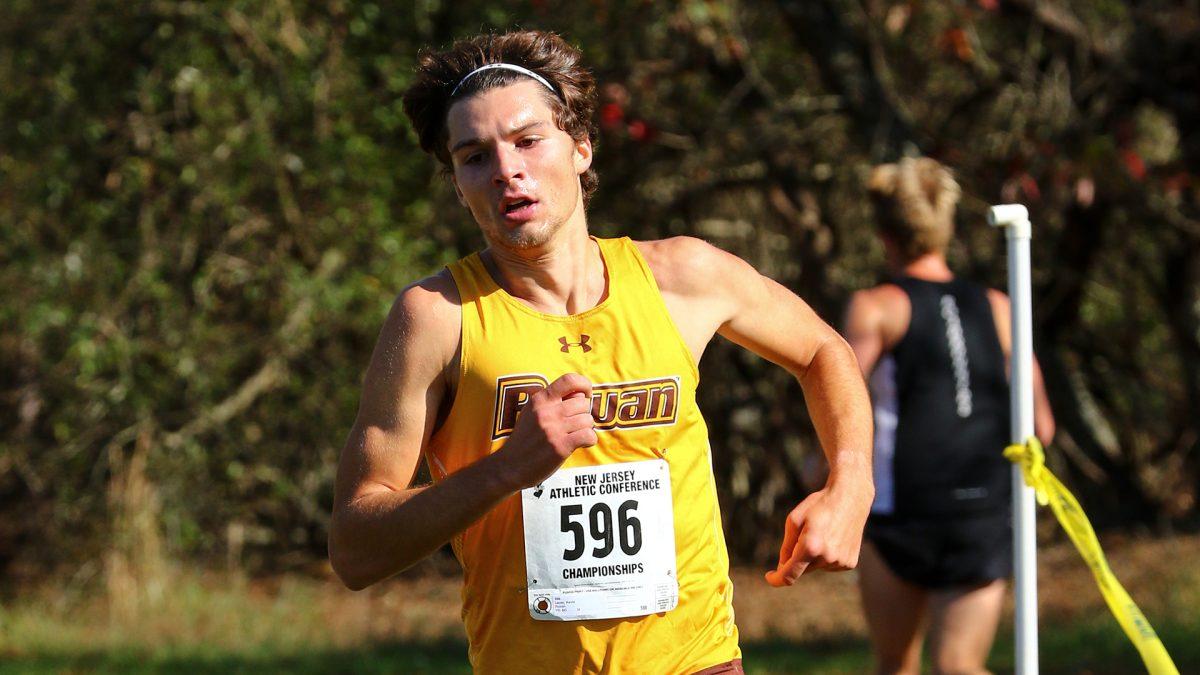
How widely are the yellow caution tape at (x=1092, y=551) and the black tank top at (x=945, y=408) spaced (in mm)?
896

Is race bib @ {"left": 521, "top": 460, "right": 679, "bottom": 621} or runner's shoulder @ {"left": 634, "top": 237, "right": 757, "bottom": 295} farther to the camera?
runner's shoulder @ {"left": 634, "top": 237, "right": 757, "bottom": 295}

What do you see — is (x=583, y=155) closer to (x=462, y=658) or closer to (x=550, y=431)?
(x=550, y=431)

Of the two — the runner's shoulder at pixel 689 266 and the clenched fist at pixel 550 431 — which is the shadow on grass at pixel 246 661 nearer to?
the runner's shoulder at pixel 689 266

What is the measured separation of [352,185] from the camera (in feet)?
29.6

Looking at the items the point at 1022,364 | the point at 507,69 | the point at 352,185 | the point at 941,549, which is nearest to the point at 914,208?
the point at 941,549

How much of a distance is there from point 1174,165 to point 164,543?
6216 millimetres

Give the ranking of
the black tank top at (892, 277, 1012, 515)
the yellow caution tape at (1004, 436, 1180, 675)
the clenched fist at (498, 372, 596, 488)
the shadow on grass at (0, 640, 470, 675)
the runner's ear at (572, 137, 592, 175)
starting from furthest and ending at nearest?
the shadow on grass at (0, 640, 470, 675)
the black tank top at (892, 277, 1012, 515)
the yellow caution tape at (1004, 436, 1180, 675)
the runner's ear at (572, 137, 592, 175)
the clenched fist at (498, 372, 596, 488)

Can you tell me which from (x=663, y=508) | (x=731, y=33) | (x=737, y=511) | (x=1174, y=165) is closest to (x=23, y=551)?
(x=737, y=511)

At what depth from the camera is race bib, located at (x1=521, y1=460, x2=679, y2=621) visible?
284cm

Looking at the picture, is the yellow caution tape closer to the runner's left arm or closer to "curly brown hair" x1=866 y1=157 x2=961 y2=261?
the runner's left arm

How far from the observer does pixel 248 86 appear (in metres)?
8.72

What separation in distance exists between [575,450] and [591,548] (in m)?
0.24

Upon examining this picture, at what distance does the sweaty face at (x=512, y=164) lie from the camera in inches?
114

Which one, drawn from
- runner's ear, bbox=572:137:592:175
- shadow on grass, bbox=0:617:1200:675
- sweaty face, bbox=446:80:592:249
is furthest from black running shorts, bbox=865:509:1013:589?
shadow on grass, bbox=0:617:1200:675
